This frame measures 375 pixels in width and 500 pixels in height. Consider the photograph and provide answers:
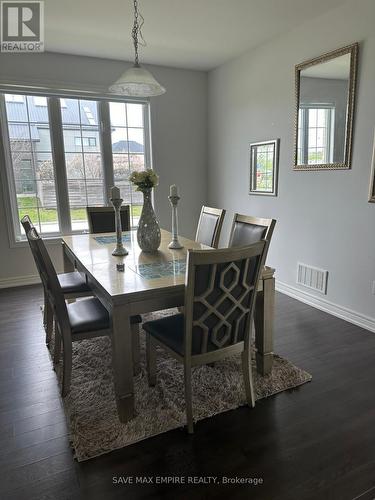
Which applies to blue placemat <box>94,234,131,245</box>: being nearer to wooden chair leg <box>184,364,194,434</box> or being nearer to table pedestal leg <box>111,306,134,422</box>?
table pedestal leg <box>111,306,134,422</box>

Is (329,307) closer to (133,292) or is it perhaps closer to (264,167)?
(264,167)

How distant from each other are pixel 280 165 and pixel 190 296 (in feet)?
8.36

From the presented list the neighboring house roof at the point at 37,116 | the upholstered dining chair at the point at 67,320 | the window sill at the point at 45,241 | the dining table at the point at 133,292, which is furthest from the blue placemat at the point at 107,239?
the neighboring house roof at the point at 37,116

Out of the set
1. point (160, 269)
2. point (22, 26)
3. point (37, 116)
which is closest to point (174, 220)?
point (160, 269)

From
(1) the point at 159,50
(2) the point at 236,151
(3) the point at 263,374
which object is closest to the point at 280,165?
(2) the point at 236,151

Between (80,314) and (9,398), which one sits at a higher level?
(80,314)

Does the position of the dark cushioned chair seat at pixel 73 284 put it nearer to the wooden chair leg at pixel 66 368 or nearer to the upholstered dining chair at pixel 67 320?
the upholstered dining chair at pixel 67 320

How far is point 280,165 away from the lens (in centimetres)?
361

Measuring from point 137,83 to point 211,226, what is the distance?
128 centimetres

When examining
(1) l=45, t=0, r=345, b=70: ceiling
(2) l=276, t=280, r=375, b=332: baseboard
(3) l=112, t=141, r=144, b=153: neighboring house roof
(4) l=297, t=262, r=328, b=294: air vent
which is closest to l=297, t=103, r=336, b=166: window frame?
(1) l=45, t=0, r=345, b=70: ceiling

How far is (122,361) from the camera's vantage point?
5.50 feet

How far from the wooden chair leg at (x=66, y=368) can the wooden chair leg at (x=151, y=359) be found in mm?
444

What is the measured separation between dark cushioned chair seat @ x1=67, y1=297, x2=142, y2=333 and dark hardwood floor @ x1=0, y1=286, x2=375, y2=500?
48 cm

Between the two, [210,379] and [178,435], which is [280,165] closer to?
[210,379]
